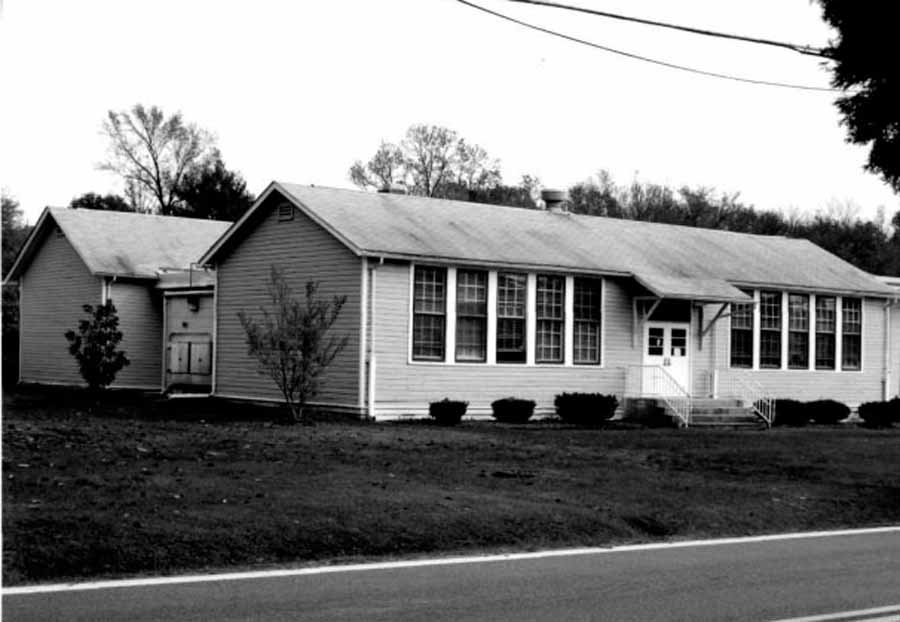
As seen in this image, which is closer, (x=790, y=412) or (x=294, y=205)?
(x=294, y=205)

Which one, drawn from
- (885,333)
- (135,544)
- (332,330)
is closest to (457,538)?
(135,544)

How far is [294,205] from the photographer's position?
3017 centimetres

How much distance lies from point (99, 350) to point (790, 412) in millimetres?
18405

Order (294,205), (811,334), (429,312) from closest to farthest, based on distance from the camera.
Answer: (429,312) < (294,205) < (811,334)

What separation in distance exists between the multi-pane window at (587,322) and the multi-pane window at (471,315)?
2847mm

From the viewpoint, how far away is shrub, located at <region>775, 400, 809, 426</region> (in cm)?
3291

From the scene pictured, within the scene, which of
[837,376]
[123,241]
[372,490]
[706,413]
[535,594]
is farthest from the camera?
[123,241]

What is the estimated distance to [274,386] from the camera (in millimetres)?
30438

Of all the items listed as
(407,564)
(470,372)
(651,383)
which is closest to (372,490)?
(407,564)

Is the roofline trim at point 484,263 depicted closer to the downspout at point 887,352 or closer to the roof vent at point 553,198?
the roof vent at point 553,198

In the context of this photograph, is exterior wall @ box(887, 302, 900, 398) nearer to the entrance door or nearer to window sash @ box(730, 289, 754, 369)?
window sash @ box(730, 289, 754, 369)

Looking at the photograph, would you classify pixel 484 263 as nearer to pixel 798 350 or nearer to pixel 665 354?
pixel 665 354

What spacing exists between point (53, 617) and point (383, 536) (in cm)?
475

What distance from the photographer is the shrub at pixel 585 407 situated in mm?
29375
